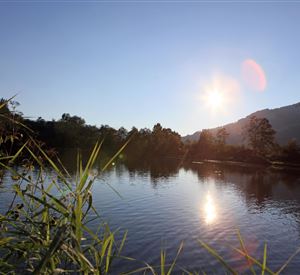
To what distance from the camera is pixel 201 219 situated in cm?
3397

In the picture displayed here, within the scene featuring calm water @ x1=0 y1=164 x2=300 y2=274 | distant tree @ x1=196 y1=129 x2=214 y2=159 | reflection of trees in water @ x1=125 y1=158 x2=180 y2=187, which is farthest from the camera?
distant tree @ x1=196 y1=129 x2=214 y2=159

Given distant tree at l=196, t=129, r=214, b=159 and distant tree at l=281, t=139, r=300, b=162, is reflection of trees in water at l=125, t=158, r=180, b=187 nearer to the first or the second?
distant tree at l=281, t=139, r=300, b=162

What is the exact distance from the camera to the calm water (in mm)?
23156

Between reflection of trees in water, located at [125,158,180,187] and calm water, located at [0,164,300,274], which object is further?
reflection of trees in water, located at [125,158,180,187]

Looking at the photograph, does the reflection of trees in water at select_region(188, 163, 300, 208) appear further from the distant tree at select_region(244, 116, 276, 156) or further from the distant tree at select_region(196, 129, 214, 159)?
the distant tree at select_region(196, 129, 214, 159)

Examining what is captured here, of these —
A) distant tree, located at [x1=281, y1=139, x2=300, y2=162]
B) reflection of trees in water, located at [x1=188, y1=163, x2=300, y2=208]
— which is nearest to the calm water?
reflection of trees in water, located at [x1=188, y1=163, x2=300, y2=208]

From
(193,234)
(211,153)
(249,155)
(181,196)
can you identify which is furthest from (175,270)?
(211,153)

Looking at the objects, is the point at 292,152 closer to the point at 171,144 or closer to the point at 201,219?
the point at 171,144

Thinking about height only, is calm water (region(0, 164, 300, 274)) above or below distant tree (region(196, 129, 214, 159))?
below

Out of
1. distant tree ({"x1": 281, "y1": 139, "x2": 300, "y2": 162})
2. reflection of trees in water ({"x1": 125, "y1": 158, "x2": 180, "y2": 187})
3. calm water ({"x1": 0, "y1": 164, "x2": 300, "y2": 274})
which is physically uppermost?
distant tree ({"x1": 281, "y1": 139, "x2": 300, "y2": 162})

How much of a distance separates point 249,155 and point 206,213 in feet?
279

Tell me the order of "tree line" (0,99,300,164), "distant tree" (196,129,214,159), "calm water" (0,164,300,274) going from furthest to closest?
"distant tree" (196,129,214,159) < "tree line" (0,99,300,164) < "calm water" (0,164,300,274)

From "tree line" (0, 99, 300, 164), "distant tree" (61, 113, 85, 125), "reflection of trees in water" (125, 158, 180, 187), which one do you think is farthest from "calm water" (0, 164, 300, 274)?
Answer: "distant tree" (61, 113, 85, 125)

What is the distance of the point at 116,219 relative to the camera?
99.0 ft
